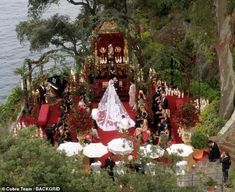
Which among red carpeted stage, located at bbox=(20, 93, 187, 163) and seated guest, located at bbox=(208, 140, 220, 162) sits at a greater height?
seated guest, located at bbox=(208, 140, 220, 162)

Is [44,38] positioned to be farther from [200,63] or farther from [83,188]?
[83,188]

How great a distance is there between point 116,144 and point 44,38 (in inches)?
580

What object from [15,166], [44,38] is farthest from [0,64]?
[15,166]

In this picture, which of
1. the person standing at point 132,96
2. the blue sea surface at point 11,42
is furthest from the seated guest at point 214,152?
the blue sea surface at point 11,42

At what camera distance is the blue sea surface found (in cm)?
4453

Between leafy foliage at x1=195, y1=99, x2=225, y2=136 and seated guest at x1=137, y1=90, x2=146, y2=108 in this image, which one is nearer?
leafy foliage at x1=195, y1=99, x2=225, y2=136

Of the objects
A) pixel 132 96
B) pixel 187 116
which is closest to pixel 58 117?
pixel 132 96

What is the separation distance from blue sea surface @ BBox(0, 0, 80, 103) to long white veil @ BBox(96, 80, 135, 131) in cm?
1963

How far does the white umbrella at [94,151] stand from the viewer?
18703 millimetres

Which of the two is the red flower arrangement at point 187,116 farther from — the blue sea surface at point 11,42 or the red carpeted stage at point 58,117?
the blue sea surface at point 11,42

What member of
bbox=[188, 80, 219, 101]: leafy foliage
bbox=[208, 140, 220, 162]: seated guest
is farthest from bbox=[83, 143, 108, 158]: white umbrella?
bbox=[188, 80, 219, 101]: leafy foliage

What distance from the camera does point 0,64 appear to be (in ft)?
156

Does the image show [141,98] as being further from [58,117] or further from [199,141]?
[199,141]

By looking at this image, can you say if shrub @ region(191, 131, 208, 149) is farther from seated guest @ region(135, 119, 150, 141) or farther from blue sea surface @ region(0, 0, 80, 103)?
blue sea surface @ region(0, 0, 80, 103)
